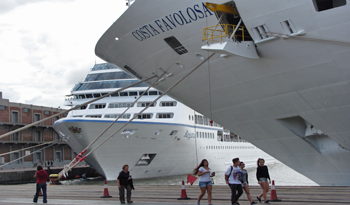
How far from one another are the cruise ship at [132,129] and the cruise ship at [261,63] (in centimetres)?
769

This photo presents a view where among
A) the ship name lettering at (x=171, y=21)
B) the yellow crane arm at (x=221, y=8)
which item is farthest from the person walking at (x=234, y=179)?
the ship name lettering at (x=171, y=21)

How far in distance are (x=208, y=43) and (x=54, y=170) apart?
30133mm

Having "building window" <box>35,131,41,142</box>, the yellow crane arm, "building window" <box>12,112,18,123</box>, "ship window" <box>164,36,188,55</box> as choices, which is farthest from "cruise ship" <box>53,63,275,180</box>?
"building window" <box>35,131,41,142</box>

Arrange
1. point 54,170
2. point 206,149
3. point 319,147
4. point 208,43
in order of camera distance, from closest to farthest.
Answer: point 208,43, point 319,147, point 206,149, point 54,170

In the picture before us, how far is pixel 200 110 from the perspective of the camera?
1370 centimetres

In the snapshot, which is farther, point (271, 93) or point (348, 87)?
point (271, 93)

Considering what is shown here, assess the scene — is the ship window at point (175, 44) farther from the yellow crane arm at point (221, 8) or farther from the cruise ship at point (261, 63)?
the yellow crane arm at point (221, 8)

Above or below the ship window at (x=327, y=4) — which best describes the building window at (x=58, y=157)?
below

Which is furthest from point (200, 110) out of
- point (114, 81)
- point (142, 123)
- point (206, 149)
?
point (206, 149)

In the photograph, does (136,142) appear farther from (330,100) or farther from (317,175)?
(330,100)

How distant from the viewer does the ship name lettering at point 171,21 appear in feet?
32.5

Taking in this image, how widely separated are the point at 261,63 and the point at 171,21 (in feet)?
8.85

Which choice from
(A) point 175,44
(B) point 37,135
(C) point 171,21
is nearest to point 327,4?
(C) point 171,21

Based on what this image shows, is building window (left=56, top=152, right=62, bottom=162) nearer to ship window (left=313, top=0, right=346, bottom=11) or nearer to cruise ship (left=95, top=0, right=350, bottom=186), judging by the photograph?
cruise ship (left=95, top=0, right=350, bottom=186)
